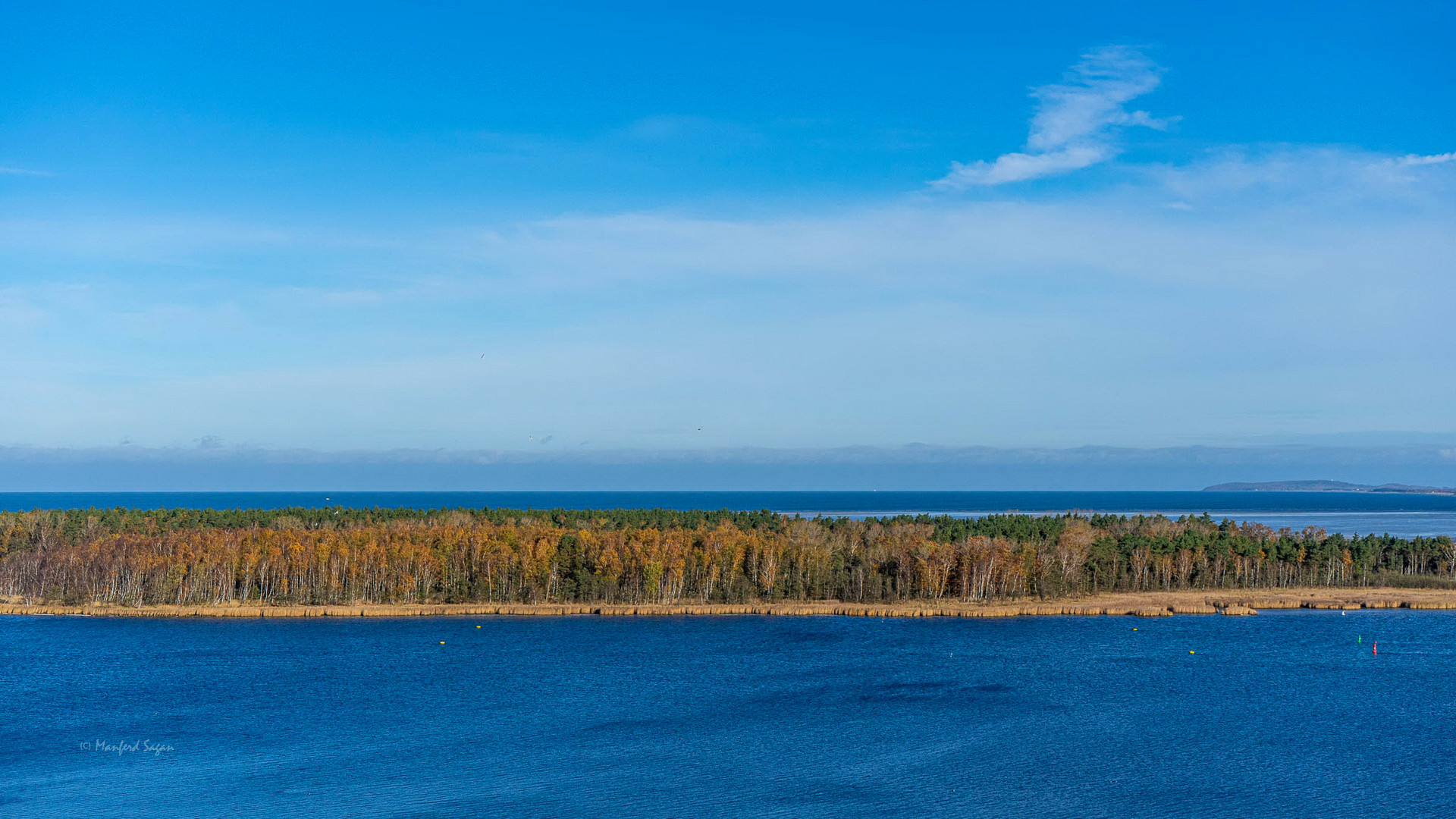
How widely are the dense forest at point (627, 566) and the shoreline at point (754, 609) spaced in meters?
3.44

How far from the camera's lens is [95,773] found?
140 ft

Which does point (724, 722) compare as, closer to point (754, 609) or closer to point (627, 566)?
point (754, 609)

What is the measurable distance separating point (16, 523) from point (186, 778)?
335ft

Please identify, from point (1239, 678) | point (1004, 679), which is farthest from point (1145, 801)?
point (1239, 678)

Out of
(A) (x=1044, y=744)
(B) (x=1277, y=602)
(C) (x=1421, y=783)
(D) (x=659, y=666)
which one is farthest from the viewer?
(B) (x=1277, y=602)

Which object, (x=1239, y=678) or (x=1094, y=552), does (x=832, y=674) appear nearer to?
(x=1239, y=678)

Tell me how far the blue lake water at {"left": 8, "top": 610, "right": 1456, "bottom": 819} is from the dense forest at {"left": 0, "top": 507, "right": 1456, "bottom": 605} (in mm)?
15583

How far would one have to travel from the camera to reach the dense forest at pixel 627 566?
98.9 m
